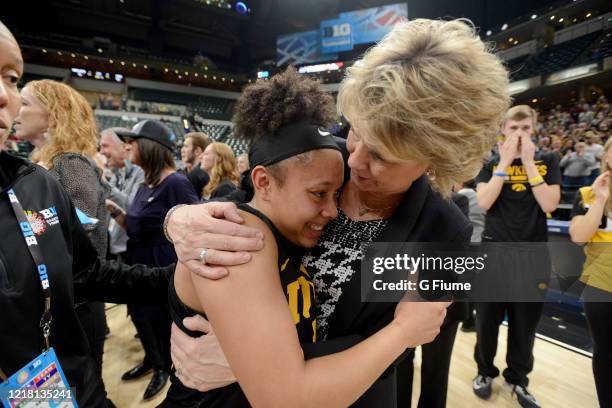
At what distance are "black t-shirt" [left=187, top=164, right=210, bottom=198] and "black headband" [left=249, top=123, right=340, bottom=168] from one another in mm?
2767

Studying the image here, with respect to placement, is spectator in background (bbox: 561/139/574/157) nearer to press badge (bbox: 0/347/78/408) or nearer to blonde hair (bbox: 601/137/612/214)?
blonde hair (bbox: 601/137/612/214)

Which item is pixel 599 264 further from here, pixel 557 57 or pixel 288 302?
pixel 557 57

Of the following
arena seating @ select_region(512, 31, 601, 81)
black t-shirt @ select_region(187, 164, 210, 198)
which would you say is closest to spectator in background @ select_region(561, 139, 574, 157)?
arena seating @ select_region(512, 31, 601, 81)

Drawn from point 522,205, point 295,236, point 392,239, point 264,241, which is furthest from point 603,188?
point 264,241

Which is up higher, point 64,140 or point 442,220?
point 64,140

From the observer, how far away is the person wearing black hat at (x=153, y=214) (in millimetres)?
2227

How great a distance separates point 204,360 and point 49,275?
1.44 ft

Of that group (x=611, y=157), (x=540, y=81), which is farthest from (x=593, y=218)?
(x=540, y=81)

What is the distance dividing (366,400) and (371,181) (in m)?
0.63

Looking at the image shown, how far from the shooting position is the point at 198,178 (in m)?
3.48

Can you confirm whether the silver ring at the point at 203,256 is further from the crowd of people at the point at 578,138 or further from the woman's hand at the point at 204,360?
the crowd of people at the point at 578,138

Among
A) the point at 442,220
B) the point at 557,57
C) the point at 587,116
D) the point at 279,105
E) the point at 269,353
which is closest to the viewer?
the point at 269,353

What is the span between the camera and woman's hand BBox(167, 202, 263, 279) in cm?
69

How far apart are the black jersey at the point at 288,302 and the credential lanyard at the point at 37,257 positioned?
0.28m
